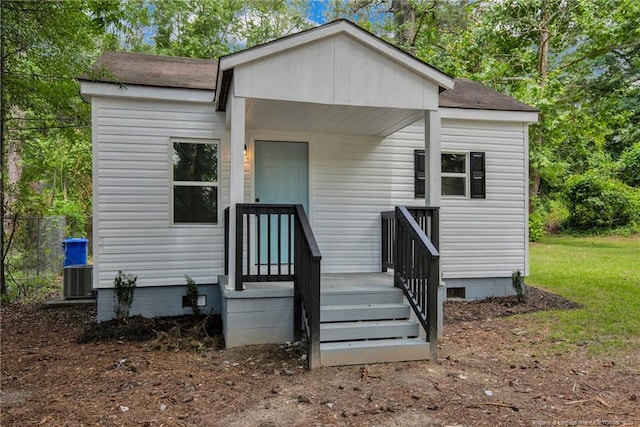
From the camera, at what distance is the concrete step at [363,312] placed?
4203 mm

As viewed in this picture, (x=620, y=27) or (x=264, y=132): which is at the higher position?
(x=620, y=27)

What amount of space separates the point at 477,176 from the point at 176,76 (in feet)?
16.1

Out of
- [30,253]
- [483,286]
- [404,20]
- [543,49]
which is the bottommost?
[483,286]

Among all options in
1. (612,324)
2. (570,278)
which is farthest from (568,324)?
(570,278)

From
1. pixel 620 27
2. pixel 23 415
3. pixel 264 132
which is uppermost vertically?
pixel 620 27

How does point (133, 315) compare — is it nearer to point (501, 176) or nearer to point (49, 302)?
point (49, 302)

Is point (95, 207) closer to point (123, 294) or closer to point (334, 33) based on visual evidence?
point (123, 294)

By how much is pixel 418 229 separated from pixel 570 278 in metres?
5.96

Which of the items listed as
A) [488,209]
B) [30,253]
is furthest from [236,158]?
[30,253]

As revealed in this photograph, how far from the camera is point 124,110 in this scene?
536cm

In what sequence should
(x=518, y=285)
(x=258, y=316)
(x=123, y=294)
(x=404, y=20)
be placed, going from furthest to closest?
(x=404, y=20)
(x=518, y=285)
(x=123, y=294)
(x=258, y=316)

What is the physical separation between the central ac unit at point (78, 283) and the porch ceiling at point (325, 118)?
12.1 feet

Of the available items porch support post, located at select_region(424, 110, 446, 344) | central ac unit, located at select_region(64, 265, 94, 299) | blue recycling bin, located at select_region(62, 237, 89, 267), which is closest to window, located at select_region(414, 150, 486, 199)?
porch support post, located at select_region(424, 110, 446, 344)

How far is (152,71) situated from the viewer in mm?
6008
